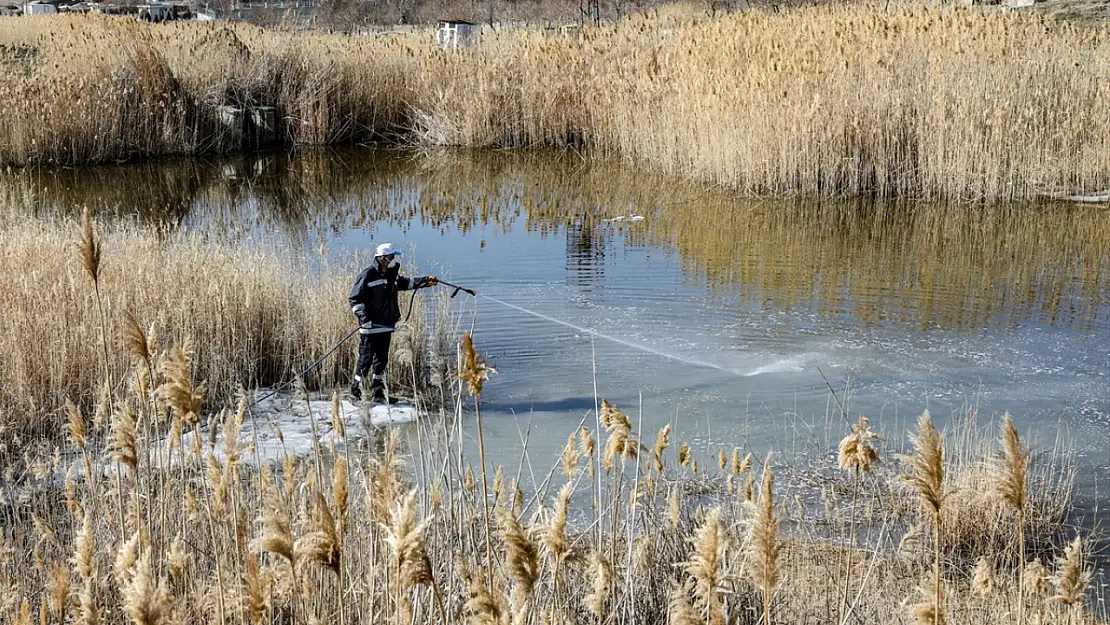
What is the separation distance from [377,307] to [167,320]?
1510mm

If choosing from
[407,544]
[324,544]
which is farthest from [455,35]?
[407,544]

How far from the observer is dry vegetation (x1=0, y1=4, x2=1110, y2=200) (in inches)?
514

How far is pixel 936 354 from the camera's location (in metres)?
8.12

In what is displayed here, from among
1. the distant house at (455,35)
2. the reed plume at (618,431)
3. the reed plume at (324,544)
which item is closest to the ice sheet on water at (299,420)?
the reed plume at (618,431)

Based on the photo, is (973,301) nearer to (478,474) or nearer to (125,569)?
(478,474)

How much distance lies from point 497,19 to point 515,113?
1851 cm

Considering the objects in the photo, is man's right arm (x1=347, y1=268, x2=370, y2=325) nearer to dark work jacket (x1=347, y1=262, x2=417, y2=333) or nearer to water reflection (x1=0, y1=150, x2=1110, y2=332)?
dark work jacket (x1=347, y1=262, x2=417, y2=333)

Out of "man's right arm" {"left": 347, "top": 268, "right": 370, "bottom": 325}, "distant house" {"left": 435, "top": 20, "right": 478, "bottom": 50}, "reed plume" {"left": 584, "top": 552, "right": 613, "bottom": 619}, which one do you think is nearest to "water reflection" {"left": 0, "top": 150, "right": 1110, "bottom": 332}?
"man's right arm" {"left": 347, "top": 268, "right": 370, "bottom": 325}

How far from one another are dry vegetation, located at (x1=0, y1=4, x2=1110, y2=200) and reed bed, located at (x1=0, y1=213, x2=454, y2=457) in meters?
6.67

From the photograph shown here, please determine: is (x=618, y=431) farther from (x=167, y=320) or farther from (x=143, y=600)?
(x=167, y=320)

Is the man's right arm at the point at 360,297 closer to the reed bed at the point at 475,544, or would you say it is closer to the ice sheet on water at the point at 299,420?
the ice sheet on water at the point at 299,420

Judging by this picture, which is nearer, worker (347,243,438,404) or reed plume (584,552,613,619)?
reed plume (584,552,613,619)

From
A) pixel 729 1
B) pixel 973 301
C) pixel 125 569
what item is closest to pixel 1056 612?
pixel 125 569

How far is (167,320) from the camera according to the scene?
7.70 m
